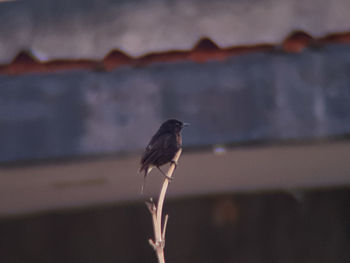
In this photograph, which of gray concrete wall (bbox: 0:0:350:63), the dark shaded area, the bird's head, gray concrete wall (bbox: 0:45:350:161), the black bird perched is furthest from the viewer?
the dark shaded area

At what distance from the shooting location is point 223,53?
4176 millimetres

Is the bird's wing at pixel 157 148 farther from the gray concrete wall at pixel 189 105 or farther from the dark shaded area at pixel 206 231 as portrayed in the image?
the dark shaded area at pixel 206 231

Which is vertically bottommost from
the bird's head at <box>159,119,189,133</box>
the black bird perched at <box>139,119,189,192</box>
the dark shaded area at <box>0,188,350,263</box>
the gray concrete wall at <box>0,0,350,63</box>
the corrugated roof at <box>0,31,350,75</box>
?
the dark shaded area at <box>0,188,350,263</box>

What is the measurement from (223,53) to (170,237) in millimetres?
2457

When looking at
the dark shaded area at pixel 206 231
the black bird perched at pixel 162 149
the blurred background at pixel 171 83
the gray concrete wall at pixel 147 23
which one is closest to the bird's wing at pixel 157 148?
the black bird perched at pixel 162 149

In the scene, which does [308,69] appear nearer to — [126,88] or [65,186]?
[126,88]

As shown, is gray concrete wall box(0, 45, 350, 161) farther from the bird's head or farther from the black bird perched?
the black bird perched

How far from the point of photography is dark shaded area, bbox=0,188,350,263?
5696 millimetres

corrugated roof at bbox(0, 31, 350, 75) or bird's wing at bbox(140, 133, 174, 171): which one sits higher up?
corrugated roof at bbox(0, 31, 350, 75)

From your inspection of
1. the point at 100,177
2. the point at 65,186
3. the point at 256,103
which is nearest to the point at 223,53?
the point at 256,103

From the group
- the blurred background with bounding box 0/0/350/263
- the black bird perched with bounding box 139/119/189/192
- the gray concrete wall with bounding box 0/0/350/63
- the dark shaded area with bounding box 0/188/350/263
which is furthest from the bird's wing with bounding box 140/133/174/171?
the dark shaded area with bounding box 0/188/350/263

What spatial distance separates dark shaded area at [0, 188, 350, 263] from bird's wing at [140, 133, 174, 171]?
312cm

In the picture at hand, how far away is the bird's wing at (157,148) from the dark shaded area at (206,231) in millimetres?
3121

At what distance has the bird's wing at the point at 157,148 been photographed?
8.93 feet
